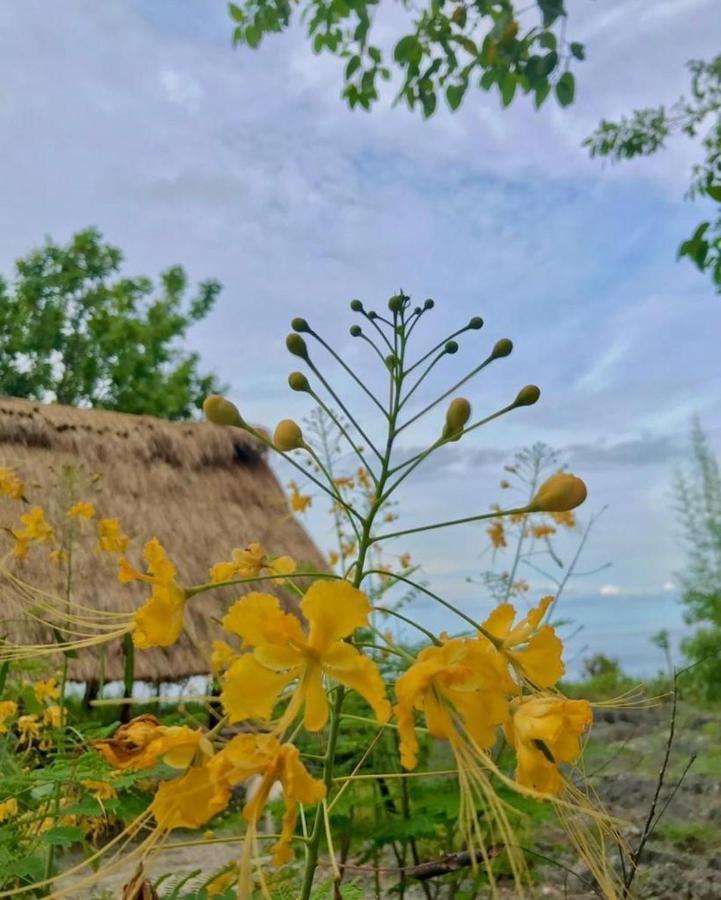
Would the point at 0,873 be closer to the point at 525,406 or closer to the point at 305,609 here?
the point at 305,609

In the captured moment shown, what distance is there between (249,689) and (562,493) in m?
0.33

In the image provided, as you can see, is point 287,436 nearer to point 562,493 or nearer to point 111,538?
point 562,493

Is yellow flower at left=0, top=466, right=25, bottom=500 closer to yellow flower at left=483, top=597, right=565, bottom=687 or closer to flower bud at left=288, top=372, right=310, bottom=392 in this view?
flower bud at left=288, top=372, right=310, bottom=392

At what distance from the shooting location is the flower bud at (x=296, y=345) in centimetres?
96

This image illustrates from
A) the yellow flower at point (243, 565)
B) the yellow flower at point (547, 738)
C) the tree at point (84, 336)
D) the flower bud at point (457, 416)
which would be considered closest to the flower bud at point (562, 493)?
the flower bud at point (457, 416)

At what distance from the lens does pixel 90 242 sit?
481 inches

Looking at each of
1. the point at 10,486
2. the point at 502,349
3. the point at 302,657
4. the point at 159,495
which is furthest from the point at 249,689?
the point at 159,495

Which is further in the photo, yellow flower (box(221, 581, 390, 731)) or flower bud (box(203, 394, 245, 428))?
flower bud (box(203, 394, 245, 428))

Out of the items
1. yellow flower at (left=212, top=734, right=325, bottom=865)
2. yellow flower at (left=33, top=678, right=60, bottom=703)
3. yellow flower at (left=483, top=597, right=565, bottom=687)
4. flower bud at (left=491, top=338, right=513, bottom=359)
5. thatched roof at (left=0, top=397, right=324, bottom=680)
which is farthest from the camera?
thatched roof at (left=0, top=397, right=324, bottom=680)

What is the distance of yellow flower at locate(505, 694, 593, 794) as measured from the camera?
0.70m

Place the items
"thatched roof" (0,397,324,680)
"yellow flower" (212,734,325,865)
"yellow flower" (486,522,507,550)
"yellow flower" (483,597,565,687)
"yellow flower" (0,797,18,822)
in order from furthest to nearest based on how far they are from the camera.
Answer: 1. "thatched roof" (0,397,324,680)
2. "yellow flower" (486,522,507,550)
3. "yellow flower" (0,797,18,822)
4. "yellow flower" (483,597,565,687)
5. "yellow flower" (212,734,325,865)

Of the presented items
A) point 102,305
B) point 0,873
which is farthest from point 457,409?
point 102,305

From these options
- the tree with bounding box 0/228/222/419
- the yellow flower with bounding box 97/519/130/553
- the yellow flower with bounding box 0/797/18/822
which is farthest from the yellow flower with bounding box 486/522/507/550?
the tree with bounding box 0/228/222/419

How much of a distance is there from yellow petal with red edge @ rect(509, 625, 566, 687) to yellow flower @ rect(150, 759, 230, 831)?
10.1 inches
